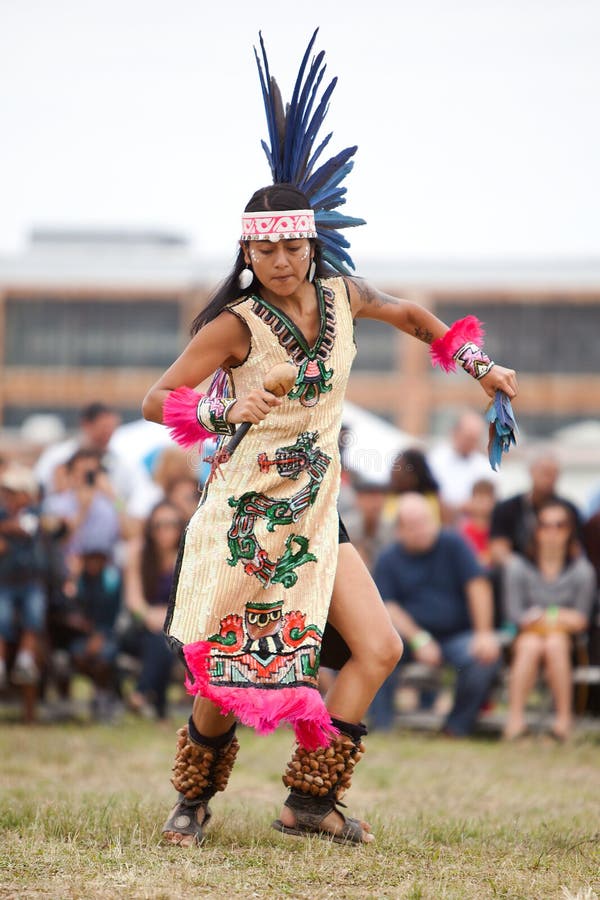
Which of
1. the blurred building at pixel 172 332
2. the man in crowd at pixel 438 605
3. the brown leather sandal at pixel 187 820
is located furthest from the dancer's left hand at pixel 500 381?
the blurred building at pixel 172 332

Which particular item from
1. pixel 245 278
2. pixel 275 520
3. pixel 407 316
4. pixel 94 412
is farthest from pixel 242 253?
pixel 94 412

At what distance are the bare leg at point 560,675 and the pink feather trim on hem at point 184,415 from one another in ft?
19.1

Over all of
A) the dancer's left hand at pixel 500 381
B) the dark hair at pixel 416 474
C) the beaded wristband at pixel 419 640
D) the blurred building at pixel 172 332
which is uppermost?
the blurred building at pixel 172 332

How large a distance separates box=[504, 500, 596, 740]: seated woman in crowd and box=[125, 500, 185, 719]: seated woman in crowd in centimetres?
262

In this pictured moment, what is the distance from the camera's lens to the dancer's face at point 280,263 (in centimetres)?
516

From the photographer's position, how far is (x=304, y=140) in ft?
17.8

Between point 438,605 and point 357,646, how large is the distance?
5464 millimetres

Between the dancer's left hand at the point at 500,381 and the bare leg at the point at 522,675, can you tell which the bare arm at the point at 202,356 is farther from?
the bare leg at the point at 522,675

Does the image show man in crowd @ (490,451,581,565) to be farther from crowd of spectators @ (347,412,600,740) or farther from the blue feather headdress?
the blue feather headdress

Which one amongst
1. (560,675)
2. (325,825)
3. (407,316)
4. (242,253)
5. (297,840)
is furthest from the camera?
(560,675)

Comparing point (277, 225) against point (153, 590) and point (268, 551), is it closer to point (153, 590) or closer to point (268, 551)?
point (268, 551)

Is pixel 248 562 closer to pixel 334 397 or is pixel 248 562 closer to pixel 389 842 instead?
pixel 334 397

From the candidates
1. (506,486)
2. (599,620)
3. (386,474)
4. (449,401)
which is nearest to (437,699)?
(599,620)

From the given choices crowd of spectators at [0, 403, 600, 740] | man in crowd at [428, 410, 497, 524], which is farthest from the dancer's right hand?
man in crowd at [428, 410, 497, 524]
